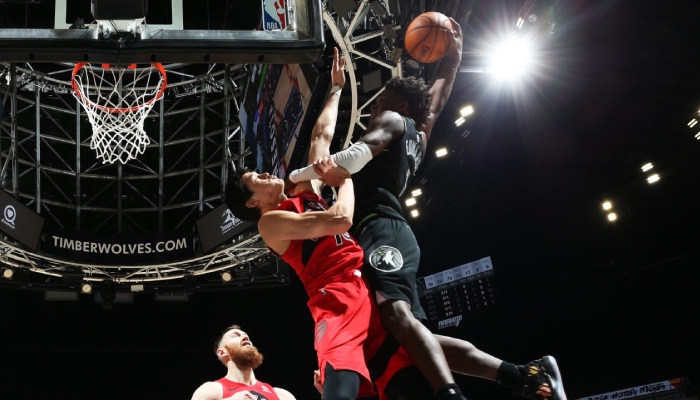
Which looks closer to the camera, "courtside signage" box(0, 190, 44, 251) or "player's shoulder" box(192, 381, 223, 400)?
"player's shoulder" box(192, 381, 223, 400)

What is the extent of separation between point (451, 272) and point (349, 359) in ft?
35.3

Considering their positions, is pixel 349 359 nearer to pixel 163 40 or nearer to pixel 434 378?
pixel 434 378

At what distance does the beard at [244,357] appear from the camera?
6188mm

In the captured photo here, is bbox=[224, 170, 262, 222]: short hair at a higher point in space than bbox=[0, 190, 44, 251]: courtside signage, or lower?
lower

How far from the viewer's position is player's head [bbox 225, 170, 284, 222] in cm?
380

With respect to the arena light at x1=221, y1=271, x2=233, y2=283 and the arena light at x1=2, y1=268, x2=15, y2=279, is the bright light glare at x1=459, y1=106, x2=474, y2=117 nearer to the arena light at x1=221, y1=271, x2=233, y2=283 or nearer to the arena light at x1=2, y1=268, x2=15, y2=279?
the arena light at x1=221, y1=271, x2=233, y2=283

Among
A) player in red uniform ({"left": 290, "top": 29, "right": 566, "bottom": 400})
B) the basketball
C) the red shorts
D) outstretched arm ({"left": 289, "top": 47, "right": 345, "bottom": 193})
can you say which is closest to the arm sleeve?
player in red uniform ({"left": 290, "top": 29, "right": 566, "bottom": 400})

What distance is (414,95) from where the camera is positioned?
159 inches

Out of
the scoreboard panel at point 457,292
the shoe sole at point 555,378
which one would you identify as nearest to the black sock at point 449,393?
the shoe sole at point 555,378

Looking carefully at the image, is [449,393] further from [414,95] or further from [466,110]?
[466,110]

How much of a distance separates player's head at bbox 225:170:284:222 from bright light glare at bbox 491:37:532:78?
762cm

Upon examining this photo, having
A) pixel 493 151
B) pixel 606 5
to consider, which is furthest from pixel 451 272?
pixel 606 5

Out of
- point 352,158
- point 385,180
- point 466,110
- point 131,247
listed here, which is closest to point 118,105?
point 131,247

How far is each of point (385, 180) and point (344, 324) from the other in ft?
2.80
